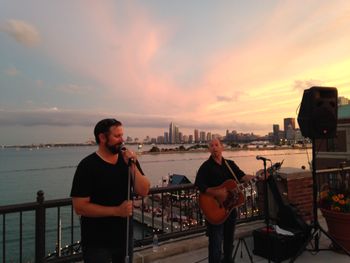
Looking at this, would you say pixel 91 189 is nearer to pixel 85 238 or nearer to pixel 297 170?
pixel 85 238

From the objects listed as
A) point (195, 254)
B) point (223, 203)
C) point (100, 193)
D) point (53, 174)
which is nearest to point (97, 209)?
point (100, 193)

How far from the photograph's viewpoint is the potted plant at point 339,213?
489cm

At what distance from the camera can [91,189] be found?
269 centimetres

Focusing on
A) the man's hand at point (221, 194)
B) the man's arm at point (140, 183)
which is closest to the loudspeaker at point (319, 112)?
the man's hand at point (221, 194)

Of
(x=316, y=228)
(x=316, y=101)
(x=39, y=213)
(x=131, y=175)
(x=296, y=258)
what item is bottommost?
(x=296, y=258)

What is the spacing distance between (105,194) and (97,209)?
159mm

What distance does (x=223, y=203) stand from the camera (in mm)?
4254

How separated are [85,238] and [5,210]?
1.78m

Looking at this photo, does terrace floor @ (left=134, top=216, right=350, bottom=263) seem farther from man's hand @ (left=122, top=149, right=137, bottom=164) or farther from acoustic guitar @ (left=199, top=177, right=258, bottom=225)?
man's hand @ (left=122, top=149, right=137, bottom=164)

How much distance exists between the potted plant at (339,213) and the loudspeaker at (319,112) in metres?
0.99

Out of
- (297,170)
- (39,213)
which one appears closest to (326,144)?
(297,170)

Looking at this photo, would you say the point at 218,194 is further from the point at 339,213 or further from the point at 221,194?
the point at 339,213

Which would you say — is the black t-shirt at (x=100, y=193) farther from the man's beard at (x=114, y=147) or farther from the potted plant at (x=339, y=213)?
the potted plant at (x=339, y=213)

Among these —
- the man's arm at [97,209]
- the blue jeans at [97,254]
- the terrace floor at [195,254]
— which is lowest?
the terrace floor at [195,254]
